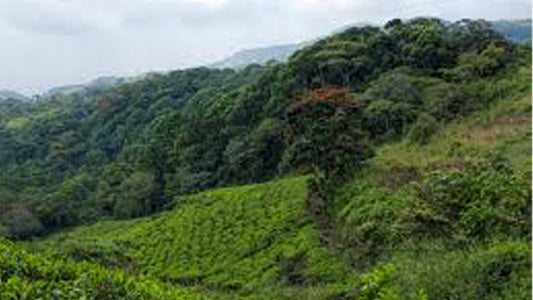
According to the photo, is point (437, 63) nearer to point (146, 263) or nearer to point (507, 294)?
point (146, 263)

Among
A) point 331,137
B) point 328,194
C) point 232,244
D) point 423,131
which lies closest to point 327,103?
point 331,137

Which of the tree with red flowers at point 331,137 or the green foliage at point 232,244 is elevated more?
the tree with red flowers at point 331,137

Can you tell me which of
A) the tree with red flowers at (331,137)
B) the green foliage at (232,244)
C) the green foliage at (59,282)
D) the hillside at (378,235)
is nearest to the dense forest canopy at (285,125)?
the tree with red flowers at (331,137)

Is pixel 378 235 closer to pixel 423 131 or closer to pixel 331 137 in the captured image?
pixel 331 137

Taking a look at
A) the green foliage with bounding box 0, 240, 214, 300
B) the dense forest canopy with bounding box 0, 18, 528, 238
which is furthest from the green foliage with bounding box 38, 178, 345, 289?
the green foliage with bounding box 0, 240, 214, 300

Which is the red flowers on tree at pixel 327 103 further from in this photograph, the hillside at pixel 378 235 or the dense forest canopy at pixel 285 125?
the hillside at pixel 378 235

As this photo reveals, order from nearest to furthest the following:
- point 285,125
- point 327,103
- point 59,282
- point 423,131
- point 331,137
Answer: point 59,282, point 331,137, point 327,103, point 423,131, point 285,125

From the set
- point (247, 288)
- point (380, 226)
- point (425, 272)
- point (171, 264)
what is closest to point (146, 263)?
point (171, 264)

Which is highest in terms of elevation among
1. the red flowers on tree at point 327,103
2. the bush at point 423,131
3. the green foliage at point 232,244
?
the red flowers on tree at point 327,103

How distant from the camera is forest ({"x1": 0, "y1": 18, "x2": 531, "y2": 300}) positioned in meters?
7.23

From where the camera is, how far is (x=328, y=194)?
1712cm

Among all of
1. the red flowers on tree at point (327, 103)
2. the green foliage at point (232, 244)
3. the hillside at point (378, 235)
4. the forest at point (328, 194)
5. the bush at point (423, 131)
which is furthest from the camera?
the bush at point (423, 131)

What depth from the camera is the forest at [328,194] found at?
723 centimetres

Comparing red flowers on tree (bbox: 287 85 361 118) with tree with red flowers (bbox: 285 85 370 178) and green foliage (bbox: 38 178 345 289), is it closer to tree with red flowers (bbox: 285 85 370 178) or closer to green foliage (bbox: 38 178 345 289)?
tree with red flowers (bbox: 285 85 370 178)
